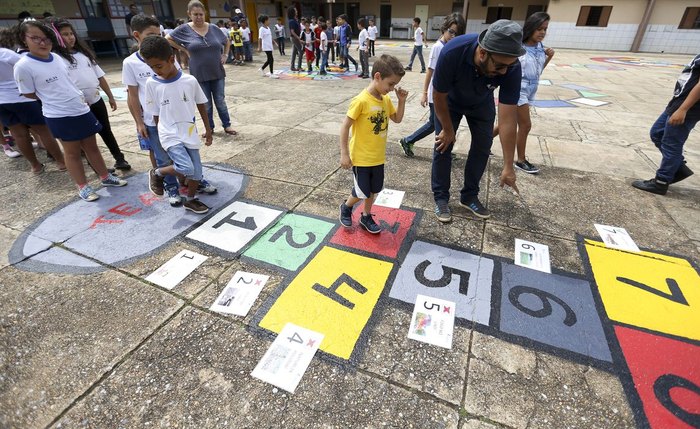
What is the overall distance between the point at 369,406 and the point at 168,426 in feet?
3.22

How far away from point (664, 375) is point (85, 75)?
220 inches

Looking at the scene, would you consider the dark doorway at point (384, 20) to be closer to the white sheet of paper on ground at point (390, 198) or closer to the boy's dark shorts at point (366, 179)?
the white sheet of paper on ground at point (390, 198)

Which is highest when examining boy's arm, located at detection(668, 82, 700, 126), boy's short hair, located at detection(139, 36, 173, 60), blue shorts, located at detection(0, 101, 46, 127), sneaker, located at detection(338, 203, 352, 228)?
boy's short hair, located at detection(139, 36, 173, 60)

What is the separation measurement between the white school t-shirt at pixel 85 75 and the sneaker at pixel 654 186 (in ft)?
20.6

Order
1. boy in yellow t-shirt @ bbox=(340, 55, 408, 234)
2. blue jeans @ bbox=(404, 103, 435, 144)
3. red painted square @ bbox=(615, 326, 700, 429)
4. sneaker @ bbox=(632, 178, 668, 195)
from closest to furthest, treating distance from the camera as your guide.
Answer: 1. red painted square @ bbox=(615, 326, 700, 429)
2. boy in yellow t-shirt @ bbox=(340, 55, 408, 234)
3. sneaker @ bbox=(632, 178, 668, 195)
4. blue jeans @ bbox=(404, 103, 435, 144)

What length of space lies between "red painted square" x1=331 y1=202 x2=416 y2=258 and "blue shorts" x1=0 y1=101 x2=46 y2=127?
13.3 ft

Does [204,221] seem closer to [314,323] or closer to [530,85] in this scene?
[314,323]

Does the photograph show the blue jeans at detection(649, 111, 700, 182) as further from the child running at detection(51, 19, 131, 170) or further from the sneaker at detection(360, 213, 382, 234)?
the child running at detection(51, 19, 131, 170)

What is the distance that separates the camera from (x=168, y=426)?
163 centimetres

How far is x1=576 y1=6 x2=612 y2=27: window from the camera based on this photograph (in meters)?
20.8

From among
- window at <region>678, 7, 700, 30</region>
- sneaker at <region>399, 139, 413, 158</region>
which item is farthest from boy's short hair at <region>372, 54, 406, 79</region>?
window at <region>678, 7, 700, 30</region>

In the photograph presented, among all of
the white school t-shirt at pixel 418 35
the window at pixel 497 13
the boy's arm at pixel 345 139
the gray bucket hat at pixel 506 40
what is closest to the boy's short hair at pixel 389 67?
the boy's arm at pixel 345 139

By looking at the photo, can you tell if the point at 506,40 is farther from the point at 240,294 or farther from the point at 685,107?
the point at 685,107

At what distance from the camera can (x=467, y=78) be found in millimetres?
2658
